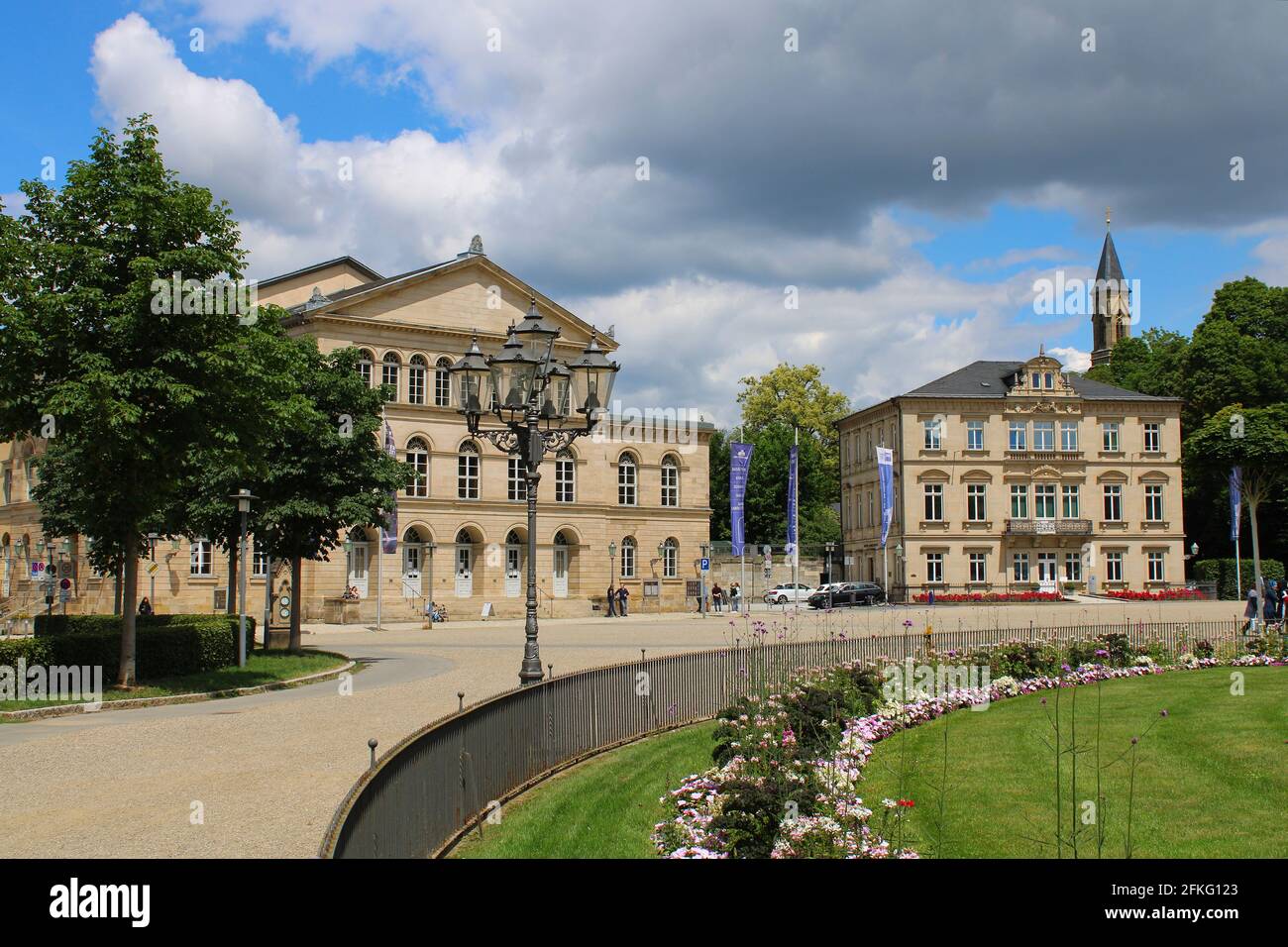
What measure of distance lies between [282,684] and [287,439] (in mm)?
8501

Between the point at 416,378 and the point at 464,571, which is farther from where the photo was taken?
the point at 464,571

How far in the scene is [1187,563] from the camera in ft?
240

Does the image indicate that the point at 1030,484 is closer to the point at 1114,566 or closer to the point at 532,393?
the point at 1114,566

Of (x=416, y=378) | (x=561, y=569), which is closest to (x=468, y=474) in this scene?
(x=416, y=378)

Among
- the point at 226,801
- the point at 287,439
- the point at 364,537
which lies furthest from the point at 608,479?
the point at 226,801

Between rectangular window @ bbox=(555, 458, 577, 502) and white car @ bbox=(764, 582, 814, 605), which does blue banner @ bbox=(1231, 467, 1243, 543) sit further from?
rectangular window @ bbox=(555, 458, 577, 502)

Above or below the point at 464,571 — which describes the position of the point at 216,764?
below

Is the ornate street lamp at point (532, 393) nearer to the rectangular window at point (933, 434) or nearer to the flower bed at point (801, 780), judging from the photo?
the flower bed at point (801, 780)

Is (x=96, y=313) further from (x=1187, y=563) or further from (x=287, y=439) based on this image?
(x=1187, y=563)

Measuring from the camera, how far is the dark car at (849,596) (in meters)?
62.4

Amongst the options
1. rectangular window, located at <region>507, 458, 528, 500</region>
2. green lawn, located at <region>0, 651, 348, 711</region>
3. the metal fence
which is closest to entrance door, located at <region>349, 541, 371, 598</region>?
rectangular window, located at <region>507, 458, 528, 500</region>

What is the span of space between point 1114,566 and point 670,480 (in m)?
26.9

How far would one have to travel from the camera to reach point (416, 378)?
5819cm
